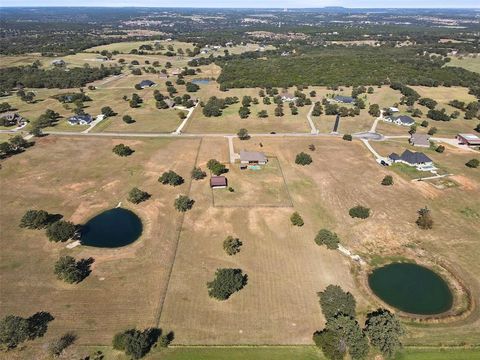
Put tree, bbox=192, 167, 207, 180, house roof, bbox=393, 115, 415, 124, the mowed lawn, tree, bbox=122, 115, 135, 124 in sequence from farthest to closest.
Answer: house roof, bbox=393, 115, 415, 124 < tree, bbox=122, 115, 135, 124 < tree, bbox=192, 167, 207, 180 < the mowed lawn

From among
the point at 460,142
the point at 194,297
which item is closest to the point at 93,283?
the point at 194,297

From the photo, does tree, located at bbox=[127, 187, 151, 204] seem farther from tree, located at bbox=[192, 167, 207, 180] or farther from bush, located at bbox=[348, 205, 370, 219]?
bush, located at bbox=[348, 205, 370, 219]

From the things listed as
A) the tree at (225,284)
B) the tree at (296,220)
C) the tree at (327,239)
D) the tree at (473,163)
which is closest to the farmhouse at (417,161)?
the tree at (473,163)

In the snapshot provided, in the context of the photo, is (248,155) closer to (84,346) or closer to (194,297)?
(194,297)

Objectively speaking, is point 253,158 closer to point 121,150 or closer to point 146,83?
point 121,150

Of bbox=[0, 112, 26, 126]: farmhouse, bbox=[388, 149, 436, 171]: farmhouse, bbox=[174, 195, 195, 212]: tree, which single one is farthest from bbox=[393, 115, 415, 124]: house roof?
bbox=[0, 112, 26, 126]: farmhouse
